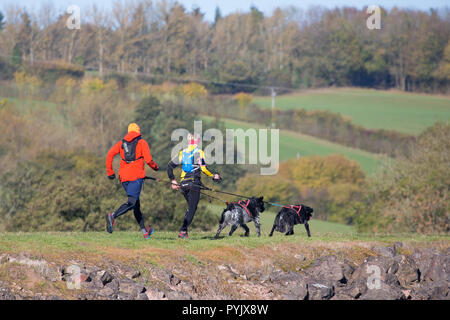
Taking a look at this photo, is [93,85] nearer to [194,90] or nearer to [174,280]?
[194,90]

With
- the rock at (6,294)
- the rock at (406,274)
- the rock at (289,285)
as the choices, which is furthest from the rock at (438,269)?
the rock at (6,294)

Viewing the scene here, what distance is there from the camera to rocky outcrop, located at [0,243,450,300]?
44.9 ft

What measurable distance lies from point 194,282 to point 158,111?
3503 inches

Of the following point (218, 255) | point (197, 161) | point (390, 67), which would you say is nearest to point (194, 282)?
point (218, 255)

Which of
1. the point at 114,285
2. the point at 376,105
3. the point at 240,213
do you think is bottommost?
the point at 376,105

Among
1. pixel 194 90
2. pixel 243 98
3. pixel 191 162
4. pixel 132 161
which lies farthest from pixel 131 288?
pixel 243 98

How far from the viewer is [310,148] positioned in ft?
357

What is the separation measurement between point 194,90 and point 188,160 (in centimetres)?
10737

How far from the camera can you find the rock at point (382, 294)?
1614 centimetres

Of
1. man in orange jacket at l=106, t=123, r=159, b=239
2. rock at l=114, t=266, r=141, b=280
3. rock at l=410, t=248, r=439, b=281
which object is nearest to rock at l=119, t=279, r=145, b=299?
rock at l=114, t=266, r=141, b=280

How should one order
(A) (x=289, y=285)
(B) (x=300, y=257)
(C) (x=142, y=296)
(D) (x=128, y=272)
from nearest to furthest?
(C) (x=142, y=296) → (D) (x=128, y=272) → (A) (x=289, y=285) → (B) (x=300, y=257)

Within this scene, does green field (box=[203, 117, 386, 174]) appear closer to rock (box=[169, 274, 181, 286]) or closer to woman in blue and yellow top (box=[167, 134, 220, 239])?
woman in blue and yellow top (box=[167, 134, 220, 239])

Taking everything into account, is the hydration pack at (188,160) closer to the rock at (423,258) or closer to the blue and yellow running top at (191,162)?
the blue and yellow running top at (191,162)

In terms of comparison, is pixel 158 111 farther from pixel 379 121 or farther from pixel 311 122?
pixel 379 121
